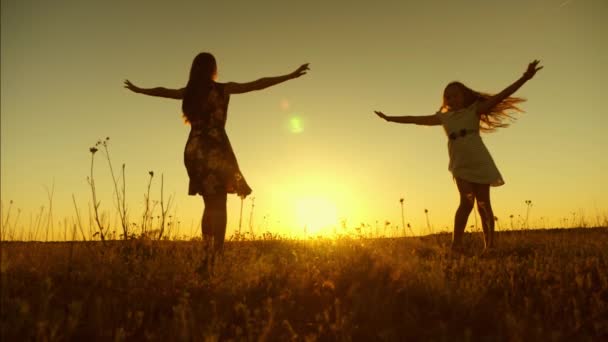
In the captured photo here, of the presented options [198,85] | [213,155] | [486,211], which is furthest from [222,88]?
[486,211]

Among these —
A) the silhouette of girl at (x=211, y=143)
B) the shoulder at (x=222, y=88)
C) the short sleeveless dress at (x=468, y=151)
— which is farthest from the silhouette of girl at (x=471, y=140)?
the shoulder at (x=222, y=88)

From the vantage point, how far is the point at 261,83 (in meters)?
5.58

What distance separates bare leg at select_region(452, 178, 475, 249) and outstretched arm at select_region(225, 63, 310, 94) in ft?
8.85

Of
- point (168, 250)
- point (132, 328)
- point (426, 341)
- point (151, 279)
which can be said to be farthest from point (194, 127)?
point (426, 341)

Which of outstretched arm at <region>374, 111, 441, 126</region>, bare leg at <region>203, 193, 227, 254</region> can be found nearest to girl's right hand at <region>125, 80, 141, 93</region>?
bare leg at <region>203, 193, 227, 254</region>

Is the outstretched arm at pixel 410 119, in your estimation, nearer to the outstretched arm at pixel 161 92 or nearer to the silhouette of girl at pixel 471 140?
the silhouette of girl at pixel 471 140

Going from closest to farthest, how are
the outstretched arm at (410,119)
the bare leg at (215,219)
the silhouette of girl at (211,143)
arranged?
the bare leg at (215,219) → the silhouette of girl at (211,143) → the outstretched arm at (410,119)

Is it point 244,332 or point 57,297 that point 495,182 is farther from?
point 57,297

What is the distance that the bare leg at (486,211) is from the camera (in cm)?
634

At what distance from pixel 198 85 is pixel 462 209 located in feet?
12.1

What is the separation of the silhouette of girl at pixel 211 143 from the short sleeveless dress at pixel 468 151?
2.49m

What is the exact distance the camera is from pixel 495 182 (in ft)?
21.1

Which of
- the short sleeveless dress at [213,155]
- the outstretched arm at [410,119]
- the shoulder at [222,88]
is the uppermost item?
the outstretched arm at [410,119]

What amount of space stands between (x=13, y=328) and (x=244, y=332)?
1225 mm
